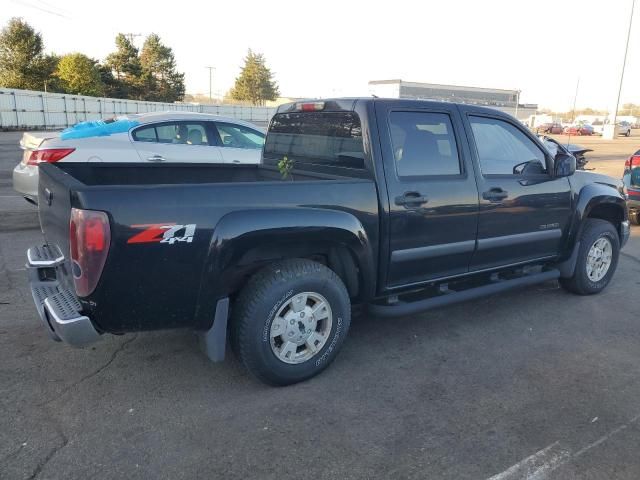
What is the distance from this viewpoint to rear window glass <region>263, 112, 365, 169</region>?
3859 millimetres

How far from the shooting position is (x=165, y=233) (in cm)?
282

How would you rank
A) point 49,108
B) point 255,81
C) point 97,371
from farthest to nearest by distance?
point 255,81, point 49,108, point 97,371

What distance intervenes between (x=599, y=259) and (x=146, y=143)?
610 centimetres

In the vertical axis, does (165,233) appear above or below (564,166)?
below

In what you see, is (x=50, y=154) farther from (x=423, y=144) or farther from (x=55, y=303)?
(x=423, y=144)

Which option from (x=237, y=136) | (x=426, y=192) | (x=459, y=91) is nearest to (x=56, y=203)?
(x=426, y=192)

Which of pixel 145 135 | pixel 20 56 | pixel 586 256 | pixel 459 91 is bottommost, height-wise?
pixel 586 256

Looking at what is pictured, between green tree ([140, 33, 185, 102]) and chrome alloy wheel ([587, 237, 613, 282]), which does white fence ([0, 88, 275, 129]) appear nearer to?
chrome alloy wheel ([587, 237, 613, 282])

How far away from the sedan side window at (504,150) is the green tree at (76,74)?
1907 inches

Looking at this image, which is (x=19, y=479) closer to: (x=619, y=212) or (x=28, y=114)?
(x=619, y=212)

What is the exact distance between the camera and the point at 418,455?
109 inches

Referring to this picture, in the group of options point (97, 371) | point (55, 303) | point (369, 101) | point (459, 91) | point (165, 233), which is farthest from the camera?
point (459, 91)

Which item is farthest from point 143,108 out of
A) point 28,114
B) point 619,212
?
point 619,212

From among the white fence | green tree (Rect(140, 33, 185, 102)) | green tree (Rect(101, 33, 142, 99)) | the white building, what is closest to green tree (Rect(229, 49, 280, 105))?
green tree (Rect(140, 33, 185, 102))
